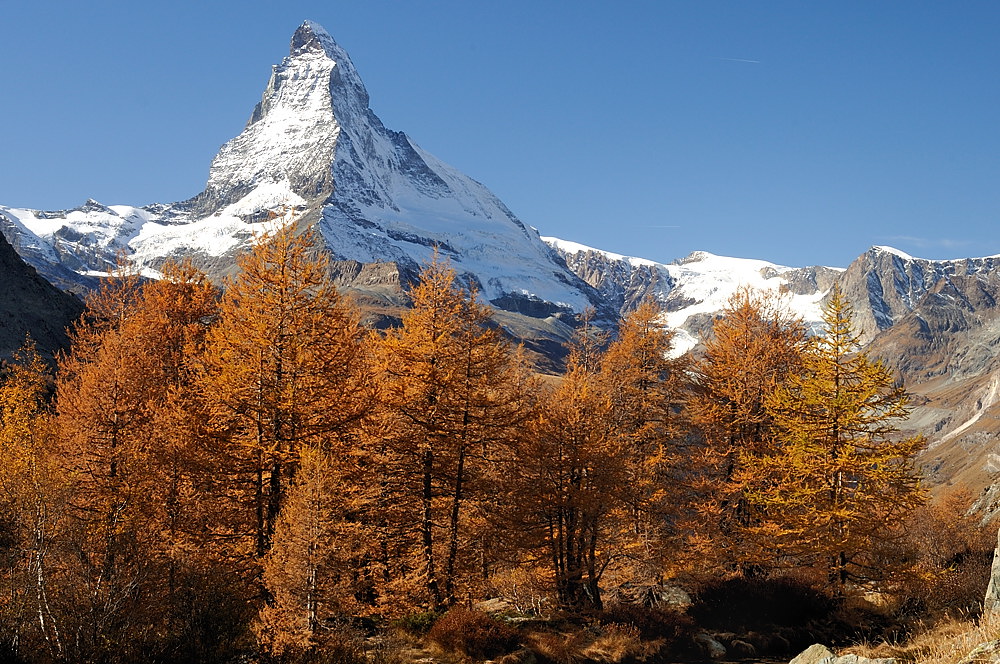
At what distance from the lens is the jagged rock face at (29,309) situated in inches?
2135

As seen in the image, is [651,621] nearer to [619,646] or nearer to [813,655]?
[619,646]

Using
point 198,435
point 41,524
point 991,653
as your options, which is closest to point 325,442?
point 198,435

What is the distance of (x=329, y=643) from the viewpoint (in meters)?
15.4

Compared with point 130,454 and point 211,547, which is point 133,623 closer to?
point 211,547

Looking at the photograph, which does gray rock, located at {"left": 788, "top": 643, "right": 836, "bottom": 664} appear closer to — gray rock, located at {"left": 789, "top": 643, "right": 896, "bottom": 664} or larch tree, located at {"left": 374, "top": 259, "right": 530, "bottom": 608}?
gray rock, located at {"left": 789, "top": 643, "right": 896, "bottom": 664}

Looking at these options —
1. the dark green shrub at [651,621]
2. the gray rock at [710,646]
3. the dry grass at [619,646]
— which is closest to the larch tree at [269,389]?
the dry grass at [619,646]

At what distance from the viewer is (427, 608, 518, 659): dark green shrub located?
59.0 ft

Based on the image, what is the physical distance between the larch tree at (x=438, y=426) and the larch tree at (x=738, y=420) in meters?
8.96

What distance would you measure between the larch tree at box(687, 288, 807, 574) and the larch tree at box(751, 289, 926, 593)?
140 cm

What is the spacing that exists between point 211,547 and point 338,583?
13.0 feet

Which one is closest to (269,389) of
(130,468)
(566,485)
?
(130,468)

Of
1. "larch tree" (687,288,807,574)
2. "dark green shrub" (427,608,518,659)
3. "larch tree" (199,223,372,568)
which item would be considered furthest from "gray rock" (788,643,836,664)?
"larch tree" (199,223,372,568)

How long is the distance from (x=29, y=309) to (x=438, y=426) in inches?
2208

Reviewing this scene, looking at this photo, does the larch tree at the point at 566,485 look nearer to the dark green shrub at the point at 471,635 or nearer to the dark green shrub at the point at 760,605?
the dark green shrub at the point at 471,635
